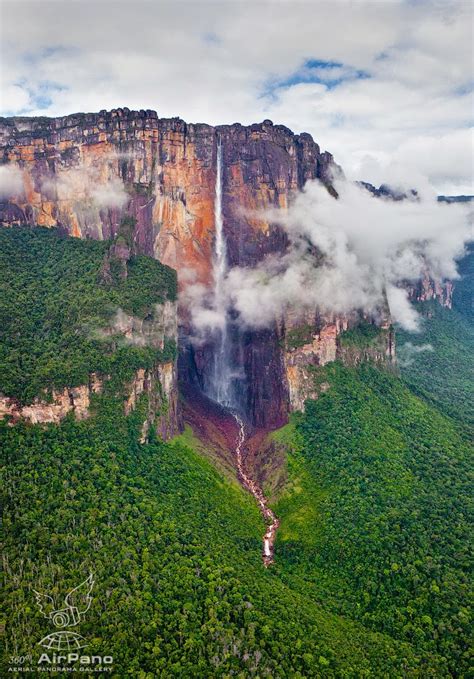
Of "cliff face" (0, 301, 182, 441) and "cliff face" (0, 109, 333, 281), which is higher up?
"cliff face" (0, 109, 333, 281)

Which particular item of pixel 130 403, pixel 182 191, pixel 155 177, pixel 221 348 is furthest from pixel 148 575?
pixel 182 191

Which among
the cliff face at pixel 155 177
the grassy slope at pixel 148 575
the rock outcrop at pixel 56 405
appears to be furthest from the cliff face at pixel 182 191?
the grassy slope at pixel 148 575

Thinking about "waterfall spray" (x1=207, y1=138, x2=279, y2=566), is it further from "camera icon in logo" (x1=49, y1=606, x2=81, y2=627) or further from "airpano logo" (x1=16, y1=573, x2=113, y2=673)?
"camera icon in logo" (x1=49, y1=606, x2=81, y2=627)

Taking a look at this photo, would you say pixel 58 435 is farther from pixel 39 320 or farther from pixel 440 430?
pixel 440 430

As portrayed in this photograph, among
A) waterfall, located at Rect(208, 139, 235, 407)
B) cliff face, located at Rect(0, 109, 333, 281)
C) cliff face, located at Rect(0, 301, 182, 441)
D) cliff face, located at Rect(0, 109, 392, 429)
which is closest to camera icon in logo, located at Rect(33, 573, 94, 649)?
cliff face, located at Rect(0, 301, 182, 441)

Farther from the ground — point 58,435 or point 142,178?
point 142,178

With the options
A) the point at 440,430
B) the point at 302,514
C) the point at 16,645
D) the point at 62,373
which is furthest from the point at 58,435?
the point at 440,430
